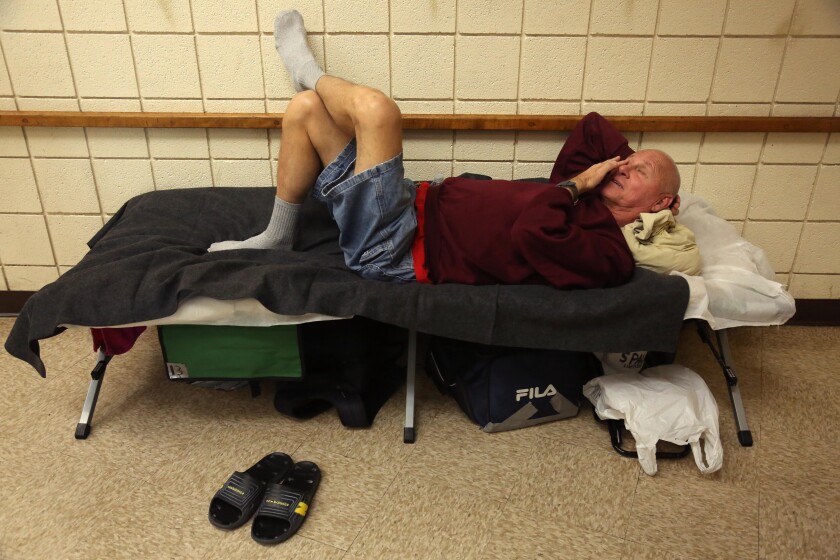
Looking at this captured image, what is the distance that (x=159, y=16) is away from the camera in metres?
1.77

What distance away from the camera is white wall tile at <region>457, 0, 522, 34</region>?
174 cm

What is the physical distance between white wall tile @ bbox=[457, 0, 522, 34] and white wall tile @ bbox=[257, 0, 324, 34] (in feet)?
1.42

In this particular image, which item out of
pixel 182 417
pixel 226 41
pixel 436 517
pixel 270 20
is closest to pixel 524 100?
pixel 270 20

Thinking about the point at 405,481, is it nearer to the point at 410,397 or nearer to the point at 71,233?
the point at 410,397

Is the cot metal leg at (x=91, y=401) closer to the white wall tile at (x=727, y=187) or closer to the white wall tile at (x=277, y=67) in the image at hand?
the white wall tile at (x=277, y=67)

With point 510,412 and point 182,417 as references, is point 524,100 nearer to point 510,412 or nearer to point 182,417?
point 510,412

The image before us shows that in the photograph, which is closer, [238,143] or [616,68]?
[616,68]

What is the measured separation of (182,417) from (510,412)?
92 cm

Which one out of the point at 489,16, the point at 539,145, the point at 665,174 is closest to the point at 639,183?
the point at 665,174

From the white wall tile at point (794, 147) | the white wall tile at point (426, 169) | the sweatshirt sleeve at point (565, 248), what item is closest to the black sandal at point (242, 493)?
the sweatshirt sleeve at point (565, 248)

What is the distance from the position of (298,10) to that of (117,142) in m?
0.76

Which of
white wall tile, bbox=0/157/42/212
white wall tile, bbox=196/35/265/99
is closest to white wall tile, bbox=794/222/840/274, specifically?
white wall tile, bbox=196/35/265/99

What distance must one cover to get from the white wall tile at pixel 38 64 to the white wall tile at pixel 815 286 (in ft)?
8.52

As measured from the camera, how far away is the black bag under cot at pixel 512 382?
154 cm
